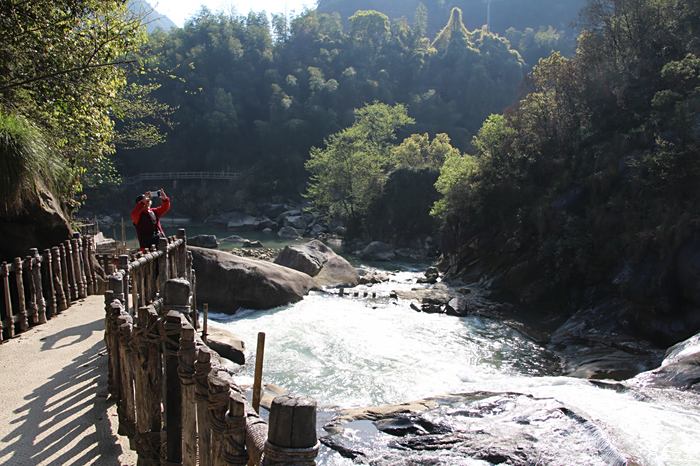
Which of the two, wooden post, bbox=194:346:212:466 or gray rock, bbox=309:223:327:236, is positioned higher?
wooden post, bbox=194:346:212:466

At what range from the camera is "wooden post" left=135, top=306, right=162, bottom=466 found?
4.31 metres

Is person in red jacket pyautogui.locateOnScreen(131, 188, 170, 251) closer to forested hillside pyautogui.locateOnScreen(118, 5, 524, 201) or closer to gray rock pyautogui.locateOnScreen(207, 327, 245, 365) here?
gray rock pyautogui.locateOnScreen(207, 327, 245, 365)

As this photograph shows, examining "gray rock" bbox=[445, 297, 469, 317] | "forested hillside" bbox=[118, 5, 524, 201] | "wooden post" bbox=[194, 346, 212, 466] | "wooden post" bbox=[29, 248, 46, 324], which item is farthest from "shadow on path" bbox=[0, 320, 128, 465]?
"forested hillside" bbox=[118, 5, 524, 201]

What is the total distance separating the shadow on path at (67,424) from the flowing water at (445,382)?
3416 millimetres

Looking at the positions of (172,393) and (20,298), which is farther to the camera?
(20,298)

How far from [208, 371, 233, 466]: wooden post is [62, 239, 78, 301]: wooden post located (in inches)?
334

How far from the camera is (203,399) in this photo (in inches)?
123

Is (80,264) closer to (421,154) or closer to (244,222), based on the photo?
(421,154)

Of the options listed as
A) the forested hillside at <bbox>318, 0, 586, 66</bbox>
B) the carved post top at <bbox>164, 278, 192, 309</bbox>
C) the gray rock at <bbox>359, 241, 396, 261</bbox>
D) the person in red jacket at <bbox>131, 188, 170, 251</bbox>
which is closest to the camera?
the carved post top at <bbox>164, 278, 192, 309</bbox>

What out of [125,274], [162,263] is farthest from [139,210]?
[125,274]

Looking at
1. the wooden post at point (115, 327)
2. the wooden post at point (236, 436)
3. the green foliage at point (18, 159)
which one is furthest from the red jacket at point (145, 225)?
the wooden post at point (236, 436)

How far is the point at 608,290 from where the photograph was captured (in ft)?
55.9

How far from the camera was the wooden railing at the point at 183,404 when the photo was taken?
7.68ft

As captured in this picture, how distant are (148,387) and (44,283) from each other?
6.55m
